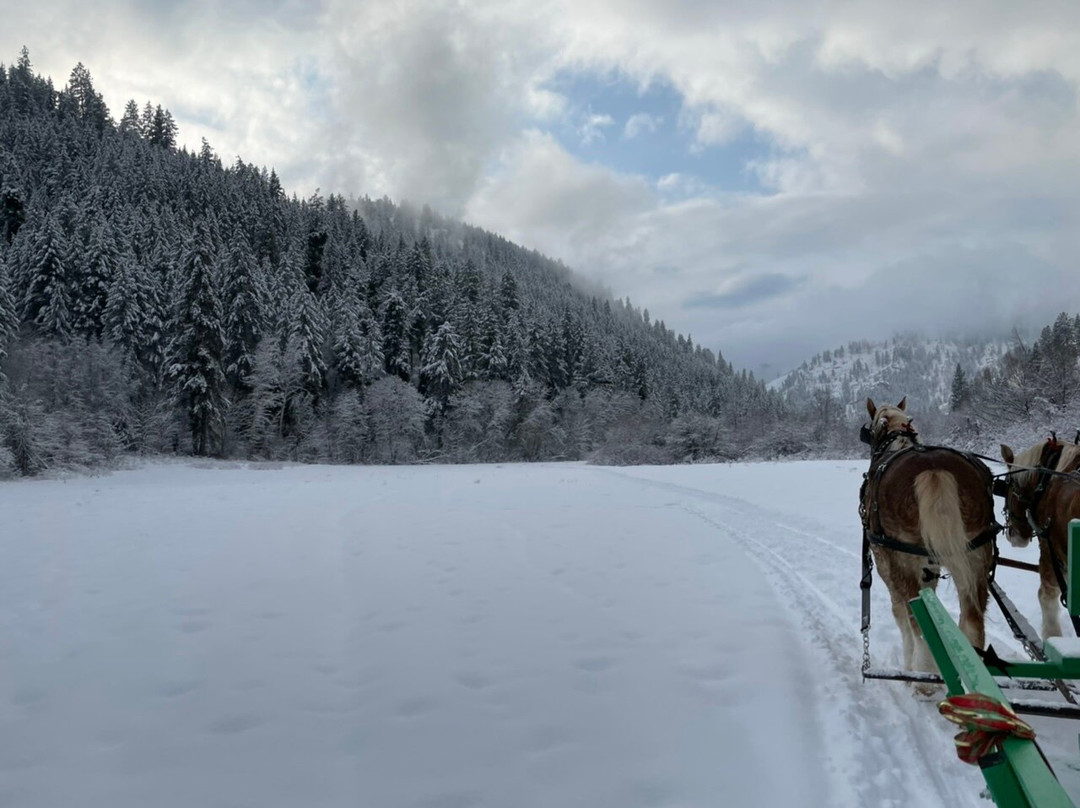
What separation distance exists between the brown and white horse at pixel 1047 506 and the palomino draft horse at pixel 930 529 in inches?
18.5

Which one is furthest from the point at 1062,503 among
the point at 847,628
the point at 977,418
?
the point at 977,418

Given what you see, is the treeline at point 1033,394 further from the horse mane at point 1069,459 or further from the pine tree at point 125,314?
the pine tree at point 125,314

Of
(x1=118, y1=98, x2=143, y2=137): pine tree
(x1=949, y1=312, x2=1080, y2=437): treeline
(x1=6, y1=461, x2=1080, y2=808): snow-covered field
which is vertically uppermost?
(x1=118, y1=98, x2=143, y2=137): pine tree

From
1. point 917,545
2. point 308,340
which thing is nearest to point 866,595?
point 917,545

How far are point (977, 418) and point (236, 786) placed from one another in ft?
126

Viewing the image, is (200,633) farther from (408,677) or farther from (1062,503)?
(1062,503)

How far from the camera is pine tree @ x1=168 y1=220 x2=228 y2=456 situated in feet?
117

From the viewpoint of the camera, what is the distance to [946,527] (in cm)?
381

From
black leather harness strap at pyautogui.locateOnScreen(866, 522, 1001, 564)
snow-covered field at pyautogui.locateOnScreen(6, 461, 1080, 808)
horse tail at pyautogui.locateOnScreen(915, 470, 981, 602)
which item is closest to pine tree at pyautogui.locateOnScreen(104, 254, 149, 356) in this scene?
snow-covered field at pyautogui.locateOnScreen(6, 461, 1080, 808)

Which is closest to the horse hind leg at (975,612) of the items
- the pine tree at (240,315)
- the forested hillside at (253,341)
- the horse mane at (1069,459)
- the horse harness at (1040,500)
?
the horse harness at (1040,500)

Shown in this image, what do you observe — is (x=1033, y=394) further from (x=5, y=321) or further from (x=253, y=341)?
(x=5, y=321)

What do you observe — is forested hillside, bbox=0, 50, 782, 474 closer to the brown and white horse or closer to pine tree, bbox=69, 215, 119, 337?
pine tree, bbox=69, 215, 119, 337

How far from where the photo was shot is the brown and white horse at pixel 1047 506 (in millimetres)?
3999

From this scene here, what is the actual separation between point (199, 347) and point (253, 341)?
842cm
